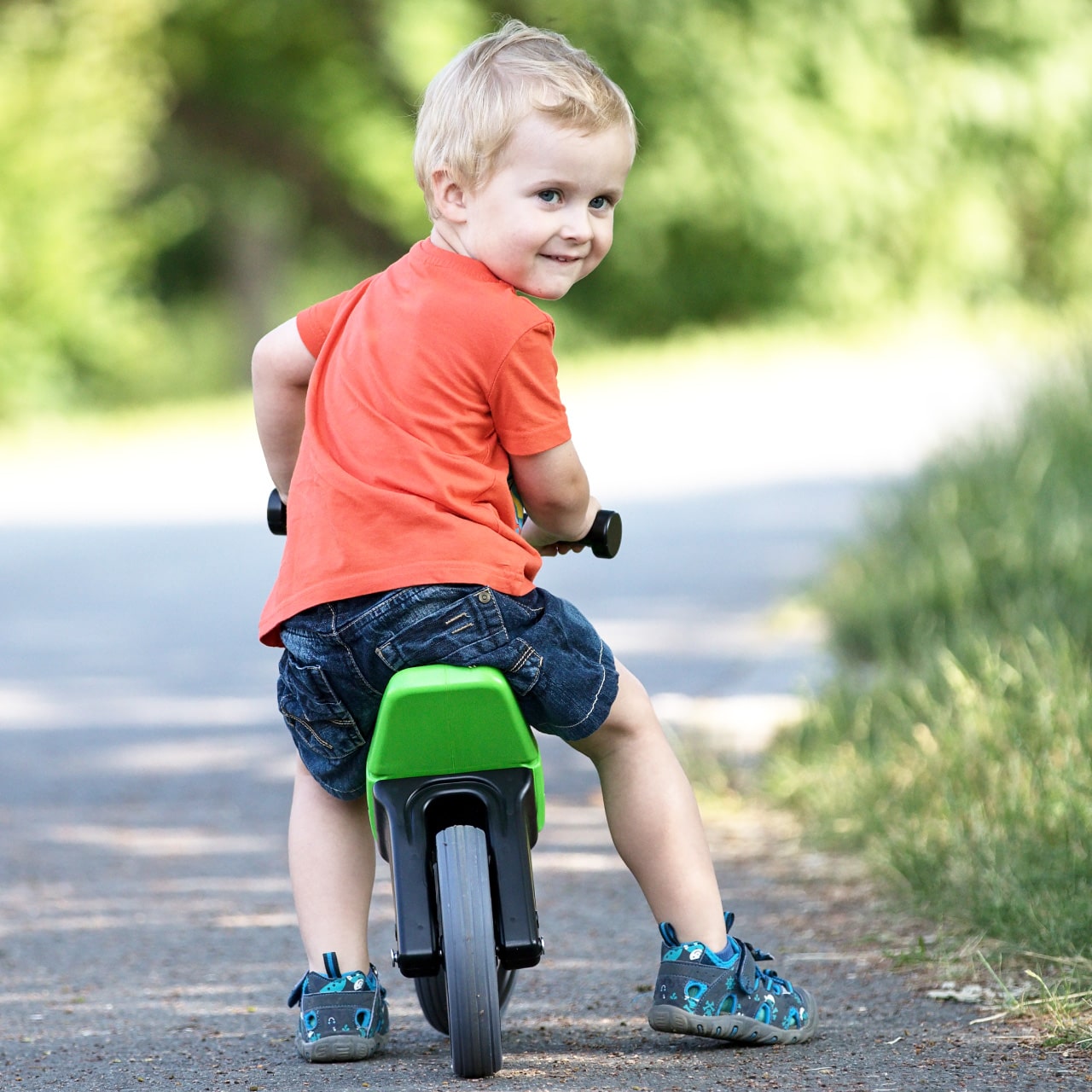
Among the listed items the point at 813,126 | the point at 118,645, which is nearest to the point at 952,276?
the point at 813,126

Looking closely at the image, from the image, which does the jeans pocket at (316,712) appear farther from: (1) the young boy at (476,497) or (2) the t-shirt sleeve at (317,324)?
(2) the t-shirt sleeve at (317,324)

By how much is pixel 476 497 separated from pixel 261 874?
2.14 meters

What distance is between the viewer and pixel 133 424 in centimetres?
1777

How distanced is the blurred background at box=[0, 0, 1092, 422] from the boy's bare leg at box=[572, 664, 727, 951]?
56.9 ft

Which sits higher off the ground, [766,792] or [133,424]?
[133,424]

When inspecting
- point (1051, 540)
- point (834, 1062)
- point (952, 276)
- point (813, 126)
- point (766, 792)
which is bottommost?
point (834, 1062)

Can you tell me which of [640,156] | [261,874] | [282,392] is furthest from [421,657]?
[640,156]

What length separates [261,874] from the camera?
14.6 ft

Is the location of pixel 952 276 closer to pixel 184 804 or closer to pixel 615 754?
pixel 184 804

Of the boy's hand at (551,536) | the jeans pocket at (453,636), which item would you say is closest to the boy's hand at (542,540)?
the boy's hand at (551,536)

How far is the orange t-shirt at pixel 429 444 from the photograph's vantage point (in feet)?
8.37

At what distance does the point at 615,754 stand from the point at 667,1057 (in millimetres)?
491

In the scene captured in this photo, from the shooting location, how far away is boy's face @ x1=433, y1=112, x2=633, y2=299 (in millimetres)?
2580

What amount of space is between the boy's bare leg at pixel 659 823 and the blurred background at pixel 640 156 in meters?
17.4
